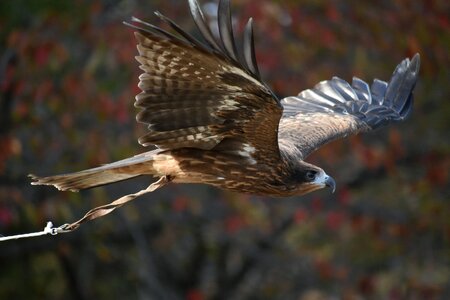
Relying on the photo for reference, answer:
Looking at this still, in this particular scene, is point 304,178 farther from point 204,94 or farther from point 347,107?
point 347,107

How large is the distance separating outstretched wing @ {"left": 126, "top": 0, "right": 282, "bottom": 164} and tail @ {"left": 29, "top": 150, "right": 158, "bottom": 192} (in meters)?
0.25

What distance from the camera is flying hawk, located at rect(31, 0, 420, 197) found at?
15.9 feet

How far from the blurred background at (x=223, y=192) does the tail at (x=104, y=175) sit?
384 centimetres

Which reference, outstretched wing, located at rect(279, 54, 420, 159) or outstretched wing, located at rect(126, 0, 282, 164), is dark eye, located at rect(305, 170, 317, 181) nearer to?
outstretched wing, located at rect(126, 0, 282, 164)

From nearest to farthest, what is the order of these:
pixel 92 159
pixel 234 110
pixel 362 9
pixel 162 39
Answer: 1. pixel 162 39
2. pixel 234 110
3. pixel 92 159
4. pixel 362 9

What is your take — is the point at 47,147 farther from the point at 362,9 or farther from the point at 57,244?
the point at 362,9

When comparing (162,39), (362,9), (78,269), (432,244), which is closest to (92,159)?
(78,269)

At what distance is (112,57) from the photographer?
34.3 ft

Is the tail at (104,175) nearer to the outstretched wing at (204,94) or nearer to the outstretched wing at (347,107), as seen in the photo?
the outstretched wing at (204,94)

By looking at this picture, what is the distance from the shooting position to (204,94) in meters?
5.22

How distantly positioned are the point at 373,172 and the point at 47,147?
3.49 metres

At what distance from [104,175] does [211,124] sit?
69 centimetres

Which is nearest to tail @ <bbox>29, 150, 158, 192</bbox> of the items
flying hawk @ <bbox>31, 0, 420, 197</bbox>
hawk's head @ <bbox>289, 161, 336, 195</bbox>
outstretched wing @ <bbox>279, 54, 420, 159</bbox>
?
flying hawk @ <bbox>31, 0, 420, 197</bbox>

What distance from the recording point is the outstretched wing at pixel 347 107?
6.85m
